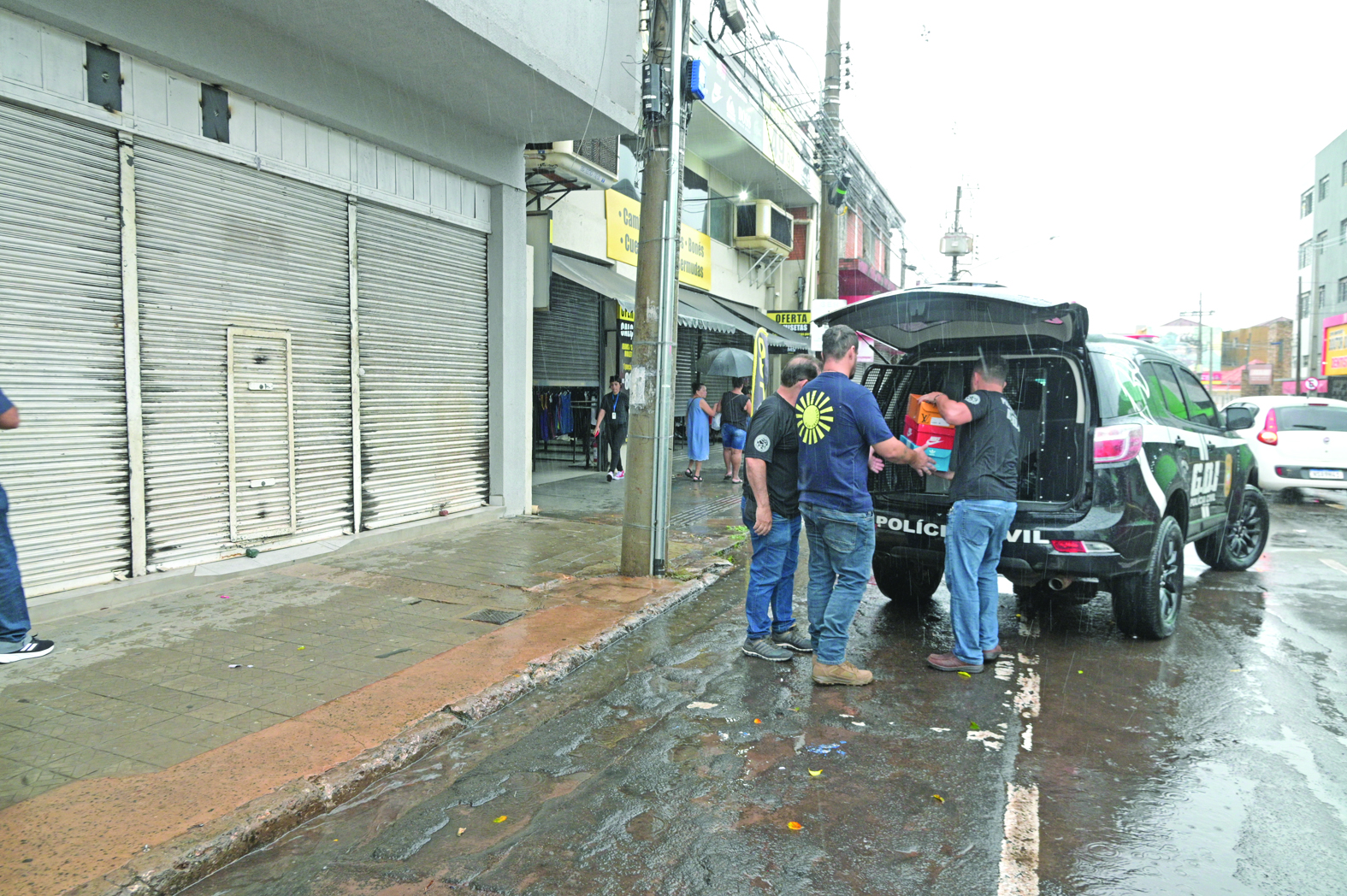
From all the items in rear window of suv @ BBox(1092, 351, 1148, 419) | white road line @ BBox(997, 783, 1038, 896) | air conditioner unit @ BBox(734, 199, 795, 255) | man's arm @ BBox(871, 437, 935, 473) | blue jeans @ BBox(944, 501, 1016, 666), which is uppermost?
air conditioner unit @ BBox(734, 199, 795, 255)

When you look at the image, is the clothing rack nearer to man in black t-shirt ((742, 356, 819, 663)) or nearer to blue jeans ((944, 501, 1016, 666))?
man in black t-shirt ((742, 356, 819, 663))

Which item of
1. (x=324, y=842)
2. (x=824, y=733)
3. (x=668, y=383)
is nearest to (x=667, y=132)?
(x=668, y=383)

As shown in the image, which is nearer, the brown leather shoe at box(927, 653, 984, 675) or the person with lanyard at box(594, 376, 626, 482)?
the brown leather shoe at box(927, 653, 984, 675)

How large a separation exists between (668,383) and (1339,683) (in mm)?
4776

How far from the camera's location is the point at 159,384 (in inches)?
247

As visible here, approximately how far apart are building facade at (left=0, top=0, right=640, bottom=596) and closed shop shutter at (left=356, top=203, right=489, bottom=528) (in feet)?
0.09

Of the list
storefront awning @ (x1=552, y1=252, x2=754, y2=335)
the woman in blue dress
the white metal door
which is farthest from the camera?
the woman in blue dress

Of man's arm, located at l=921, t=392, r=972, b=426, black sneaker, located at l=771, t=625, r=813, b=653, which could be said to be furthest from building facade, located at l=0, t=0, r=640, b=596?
man's arm, located at l=921, t=392, r=972, b=426

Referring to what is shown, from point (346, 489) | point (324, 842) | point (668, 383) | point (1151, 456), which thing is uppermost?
point (668, 383)

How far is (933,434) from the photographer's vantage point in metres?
5.45

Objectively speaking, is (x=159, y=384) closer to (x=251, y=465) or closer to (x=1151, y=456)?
(x=251, y=465)

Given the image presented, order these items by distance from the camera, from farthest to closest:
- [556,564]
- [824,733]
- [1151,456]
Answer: [556,564] → [1151,456] → [824,733]

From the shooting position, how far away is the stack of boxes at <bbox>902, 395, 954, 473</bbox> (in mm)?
5430

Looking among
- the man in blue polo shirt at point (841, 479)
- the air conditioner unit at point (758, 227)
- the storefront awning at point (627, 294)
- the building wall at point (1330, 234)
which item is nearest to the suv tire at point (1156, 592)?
the man in blue polo shirt at point (841, 479)
